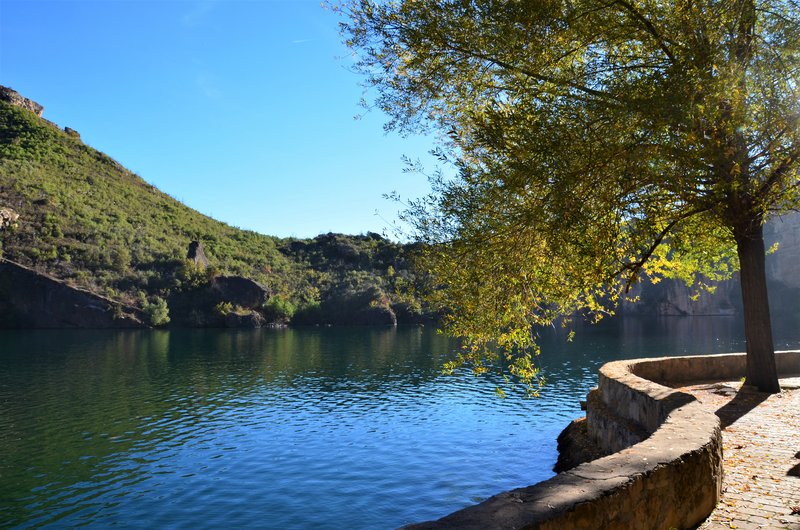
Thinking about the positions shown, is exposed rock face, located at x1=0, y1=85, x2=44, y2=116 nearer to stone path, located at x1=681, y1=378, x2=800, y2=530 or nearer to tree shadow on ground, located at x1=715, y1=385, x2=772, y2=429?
stone path, located at x1=681, y1=378, x2=800, y2=530

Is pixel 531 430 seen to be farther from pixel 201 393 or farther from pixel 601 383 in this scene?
pixel 201 393

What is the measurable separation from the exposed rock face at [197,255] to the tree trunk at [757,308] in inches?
4116

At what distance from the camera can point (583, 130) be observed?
1175 centimetres

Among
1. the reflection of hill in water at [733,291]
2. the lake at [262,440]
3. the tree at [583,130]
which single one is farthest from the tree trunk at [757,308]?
the reflection of hill in water at [733,291]

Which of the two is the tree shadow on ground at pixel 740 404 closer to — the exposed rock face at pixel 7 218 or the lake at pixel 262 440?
the lake at pixel 262 440

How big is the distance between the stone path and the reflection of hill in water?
118m

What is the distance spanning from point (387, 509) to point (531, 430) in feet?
36.2

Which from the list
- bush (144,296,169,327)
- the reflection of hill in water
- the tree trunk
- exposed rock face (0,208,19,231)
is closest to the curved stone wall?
the tree trunk

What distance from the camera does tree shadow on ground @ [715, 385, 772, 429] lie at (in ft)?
43.5

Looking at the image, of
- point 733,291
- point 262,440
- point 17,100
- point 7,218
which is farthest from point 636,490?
point 17,100

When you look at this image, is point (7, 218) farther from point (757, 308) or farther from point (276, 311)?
point (757, 308)

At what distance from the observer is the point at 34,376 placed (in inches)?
1629

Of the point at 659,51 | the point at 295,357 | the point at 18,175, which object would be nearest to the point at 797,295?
the point at 295,357

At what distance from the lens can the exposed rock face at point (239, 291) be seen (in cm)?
10556
